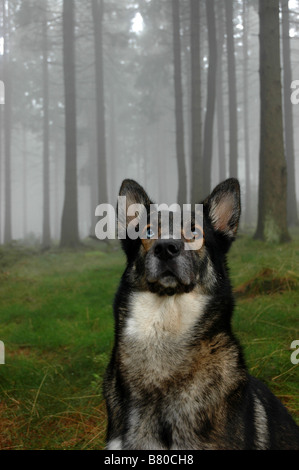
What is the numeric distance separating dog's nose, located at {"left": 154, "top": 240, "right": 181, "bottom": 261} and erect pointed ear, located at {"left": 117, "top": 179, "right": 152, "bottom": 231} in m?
0.63

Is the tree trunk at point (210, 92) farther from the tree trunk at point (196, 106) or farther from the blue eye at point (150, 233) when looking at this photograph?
the blue eye at point (150, 233)

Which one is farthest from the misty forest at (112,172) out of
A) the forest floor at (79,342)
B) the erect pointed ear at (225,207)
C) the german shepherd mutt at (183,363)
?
the german shepherd mutt at (183,363)

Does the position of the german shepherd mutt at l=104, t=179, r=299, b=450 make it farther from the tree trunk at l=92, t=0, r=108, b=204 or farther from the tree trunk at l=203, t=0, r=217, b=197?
the tree trunk at l=92, t=0, r=108, b=204

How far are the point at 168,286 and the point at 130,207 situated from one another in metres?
0.86

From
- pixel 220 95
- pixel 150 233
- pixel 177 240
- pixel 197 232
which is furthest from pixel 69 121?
pixel 177 240

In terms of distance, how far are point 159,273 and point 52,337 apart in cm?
474

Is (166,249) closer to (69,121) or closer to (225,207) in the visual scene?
(225,207)

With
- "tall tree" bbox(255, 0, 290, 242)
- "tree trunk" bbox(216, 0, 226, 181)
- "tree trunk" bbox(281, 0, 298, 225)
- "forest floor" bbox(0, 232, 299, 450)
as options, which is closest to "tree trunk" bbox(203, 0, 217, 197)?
"tree trunk" bbox(216, 0, 226, 181)

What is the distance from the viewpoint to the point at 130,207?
3.65 metres

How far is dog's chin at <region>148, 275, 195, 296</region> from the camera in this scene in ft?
10.3

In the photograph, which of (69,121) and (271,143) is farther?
(69,121)
